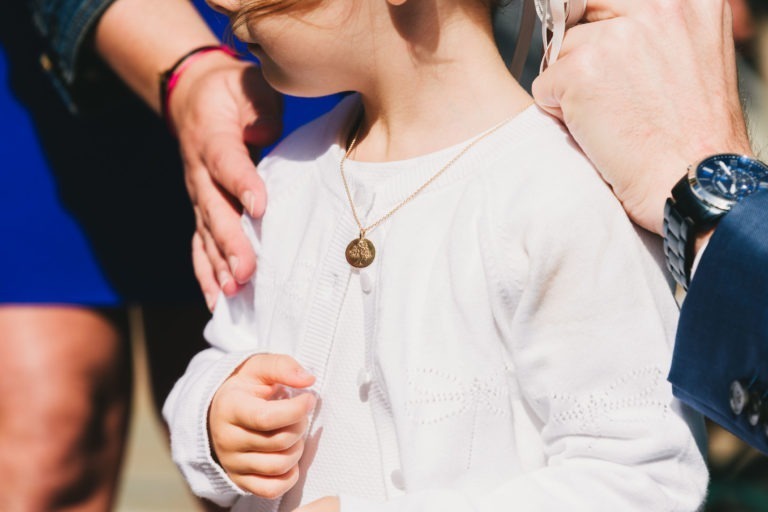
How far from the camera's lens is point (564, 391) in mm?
1137

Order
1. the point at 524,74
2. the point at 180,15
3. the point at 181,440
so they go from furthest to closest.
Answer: the point at 180,15 < the point at 524,74 < the point at 181,440

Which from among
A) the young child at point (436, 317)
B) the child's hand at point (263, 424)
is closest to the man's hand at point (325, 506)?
the young child at point (436, 317)

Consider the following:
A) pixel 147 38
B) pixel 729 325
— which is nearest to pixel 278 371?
pixel 729 325

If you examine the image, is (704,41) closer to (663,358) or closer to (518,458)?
(663,358)

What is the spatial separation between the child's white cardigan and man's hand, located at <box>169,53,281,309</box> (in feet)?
0.71

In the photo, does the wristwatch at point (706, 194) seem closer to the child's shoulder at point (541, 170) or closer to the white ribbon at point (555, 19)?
the child's shoulder at point (541, 170)

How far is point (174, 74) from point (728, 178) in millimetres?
1082

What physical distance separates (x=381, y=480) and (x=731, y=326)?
0.50 meters

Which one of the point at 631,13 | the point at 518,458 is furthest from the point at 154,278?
the point at 631,13

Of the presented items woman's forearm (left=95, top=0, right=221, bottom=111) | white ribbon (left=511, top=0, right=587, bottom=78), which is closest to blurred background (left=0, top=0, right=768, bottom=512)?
woman's forearm (left=95, top=0, right=221, bottom=111)

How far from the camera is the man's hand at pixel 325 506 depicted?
3.82 feet

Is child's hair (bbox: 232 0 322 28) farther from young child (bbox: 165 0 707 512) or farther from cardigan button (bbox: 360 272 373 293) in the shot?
cardigan button (bbox: 360 272 373 293)

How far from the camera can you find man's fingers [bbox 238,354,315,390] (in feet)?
4.09

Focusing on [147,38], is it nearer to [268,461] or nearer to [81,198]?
[81,198]
